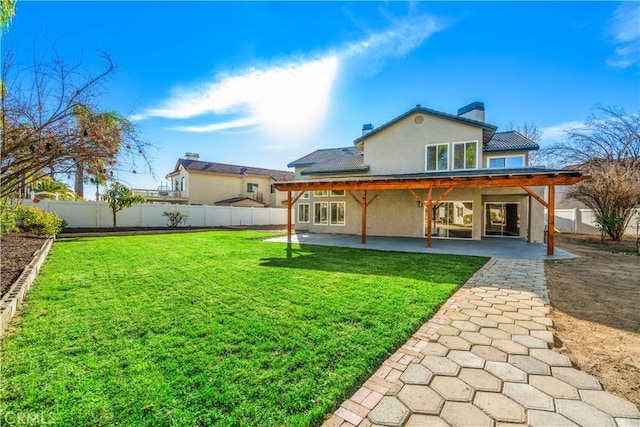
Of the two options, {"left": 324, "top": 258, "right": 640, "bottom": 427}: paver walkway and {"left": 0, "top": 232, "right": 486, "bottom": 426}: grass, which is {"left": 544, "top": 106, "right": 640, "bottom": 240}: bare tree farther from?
{"left": 324, "top": 258, "right": 640, "bottom": 427}: paver walkway

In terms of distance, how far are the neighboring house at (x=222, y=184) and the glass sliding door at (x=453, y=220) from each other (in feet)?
64.8

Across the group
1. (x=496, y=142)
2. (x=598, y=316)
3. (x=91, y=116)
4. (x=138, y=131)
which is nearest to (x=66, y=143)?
(x=91, y=116)

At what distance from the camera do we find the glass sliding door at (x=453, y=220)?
15109 mm

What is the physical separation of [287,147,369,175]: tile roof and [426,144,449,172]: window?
11.5ft

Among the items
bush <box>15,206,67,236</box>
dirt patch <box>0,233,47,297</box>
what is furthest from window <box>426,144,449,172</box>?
bush <box>15,206,67,236</box>

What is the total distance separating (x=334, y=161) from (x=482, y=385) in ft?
59.7

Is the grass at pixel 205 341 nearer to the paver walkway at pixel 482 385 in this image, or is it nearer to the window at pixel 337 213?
the paver walkway at pixel 482 385

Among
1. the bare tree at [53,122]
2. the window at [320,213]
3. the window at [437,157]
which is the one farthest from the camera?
the window at [320,213]

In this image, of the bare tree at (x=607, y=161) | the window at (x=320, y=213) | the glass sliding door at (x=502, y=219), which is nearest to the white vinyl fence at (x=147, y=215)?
the window at (x=320, y=213)

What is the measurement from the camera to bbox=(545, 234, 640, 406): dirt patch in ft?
9.79

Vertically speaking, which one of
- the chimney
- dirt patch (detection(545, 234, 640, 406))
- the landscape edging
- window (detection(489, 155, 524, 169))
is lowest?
dirt patch (detection(545, 234, 640, 406))

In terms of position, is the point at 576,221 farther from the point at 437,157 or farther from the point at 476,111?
the point at 437,157

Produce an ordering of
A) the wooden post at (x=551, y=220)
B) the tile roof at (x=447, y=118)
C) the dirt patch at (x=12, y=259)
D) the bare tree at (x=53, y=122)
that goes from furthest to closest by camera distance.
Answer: the tile roof at (x=447, y=118), the wooden post at (x=551, y=220), the dirt patch at (x=12, y=259), the bare tree at (x=53, y=122)

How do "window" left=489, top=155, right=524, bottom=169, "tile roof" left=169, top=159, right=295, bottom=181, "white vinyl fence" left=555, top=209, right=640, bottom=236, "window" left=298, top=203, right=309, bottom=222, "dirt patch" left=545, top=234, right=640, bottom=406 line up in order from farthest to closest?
"tile roof" left=169, top=159, right=295, bottom=181, "window" left=298, top=203, right=309, bottom=222, "white vinyl fence" left=555, top=209, right=640, bottom=236, "window" left=489, top=155, right=524, bottom=169, "dirt patch" left=545, top=234, right=640, bottom=406
